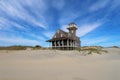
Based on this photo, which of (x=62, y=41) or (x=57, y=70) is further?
(x=62, y=41)

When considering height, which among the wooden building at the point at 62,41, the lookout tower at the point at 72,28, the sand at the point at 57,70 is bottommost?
the sand at the point at 57,70

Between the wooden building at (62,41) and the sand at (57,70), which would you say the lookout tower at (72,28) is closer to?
the wooden building at (62,41)

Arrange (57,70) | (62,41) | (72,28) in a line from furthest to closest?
(72,28), (62,41), (57,70)

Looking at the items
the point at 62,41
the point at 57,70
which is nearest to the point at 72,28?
the point at 62,41

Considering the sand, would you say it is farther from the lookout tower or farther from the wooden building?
the lookout tower

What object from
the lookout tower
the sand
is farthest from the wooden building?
the sand

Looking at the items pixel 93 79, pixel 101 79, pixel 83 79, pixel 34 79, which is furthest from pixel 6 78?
pixel 101 79

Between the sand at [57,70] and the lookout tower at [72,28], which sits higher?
the lookout tower at [72,28]

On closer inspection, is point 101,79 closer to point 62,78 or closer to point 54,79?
point 62,78

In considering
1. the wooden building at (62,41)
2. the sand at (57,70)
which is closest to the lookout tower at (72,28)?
the wooden building at (62,41)

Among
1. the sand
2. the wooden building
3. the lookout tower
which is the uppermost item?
the lookout tower

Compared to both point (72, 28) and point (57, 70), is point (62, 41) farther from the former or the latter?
point (57, 70)

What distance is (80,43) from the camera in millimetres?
33281

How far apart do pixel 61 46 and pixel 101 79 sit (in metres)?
20.3
